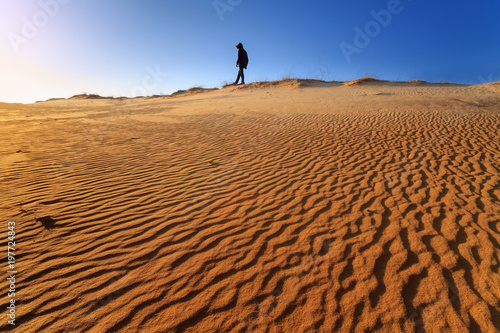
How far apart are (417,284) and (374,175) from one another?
2694 millimetres

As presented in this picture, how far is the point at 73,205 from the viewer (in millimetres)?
3480

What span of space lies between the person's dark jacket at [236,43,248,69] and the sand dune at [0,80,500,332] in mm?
15630

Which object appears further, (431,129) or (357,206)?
(431,129)

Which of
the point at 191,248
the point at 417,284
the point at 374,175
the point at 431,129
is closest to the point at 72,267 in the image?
the point at 191,248

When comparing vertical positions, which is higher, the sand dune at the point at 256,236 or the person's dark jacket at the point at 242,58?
the person's dark jacket at the point at 242,58

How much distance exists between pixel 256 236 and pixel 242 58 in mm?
19572

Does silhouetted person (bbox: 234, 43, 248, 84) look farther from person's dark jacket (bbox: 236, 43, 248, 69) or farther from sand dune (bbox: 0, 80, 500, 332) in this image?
sand dune (bbox: 0, 80, 500, 332)

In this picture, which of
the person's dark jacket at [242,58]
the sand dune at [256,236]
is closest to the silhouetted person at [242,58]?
the person's dark jacket at [242,58]

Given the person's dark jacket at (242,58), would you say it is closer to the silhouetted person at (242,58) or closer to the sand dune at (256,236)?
the silhouetted person at (242,58)

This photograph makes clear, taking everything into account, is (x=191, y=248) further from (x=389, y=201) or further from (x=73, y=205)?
(x=389, y=201)

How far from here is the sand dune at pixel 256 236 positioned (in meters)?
2.00

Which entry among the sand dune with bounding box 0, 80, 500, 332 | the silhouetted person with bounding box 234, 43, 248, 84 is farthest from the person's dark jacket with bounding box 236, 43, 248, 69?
the sand dune with bounding box 0, 80, 500, 332

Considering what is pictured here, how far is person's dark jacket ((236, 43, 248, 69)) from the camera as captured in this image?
1878cm

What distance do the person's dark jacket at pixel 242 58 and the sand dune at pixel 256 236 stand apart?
1563 cm
